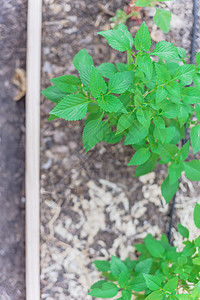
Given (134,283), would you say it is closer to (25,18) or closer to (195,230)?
(195,230)

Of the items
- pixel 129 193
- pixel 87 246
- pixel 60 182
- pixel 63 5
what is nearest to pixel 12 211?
pixel 60 182

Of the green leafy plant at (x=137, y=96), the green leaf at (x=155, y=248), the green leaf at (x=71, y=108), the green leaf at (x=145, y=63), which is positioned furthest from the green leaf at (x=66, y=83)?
the green leaf at (x=155, y=248)

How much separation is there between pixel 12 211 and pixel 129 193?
1.69 feet

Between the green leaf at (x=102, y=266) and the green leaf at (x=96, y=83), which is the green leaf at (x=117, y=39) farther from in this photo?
the green leaf at (x=102, y=266)

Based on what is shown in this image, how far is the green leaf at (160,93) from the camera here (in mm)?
764

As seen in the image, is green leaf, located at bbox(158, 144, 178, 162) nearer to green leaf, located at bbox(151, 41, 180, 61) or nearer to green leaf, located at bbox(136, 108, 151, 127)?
green leaf, located at bbox(136, 108, 151, 127)

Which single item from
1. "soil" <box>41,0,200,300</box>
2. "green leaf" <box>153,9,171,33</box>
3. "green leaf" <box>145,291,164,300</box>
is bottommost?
"green leaf" <box>145,291,164,300</box>

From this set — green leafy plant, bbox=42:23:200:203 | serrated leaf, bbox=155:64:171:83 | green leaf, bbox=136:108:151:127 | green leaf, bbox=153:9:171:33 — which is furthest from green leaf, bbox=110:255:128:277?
green leaf, bbox=153:9:171:33

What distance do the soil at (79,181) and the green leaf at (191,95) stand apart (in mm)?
439

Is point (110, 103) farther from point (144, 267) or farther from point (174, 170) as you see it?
point (144, 267)

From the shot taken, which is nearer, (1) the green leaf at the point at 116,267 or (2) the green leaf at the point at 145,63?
(2) the green leaf at the point at 145,63

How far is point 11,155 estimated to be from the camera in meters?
1.22

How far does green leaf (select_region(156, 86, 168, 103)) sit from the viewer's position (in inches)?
30.1

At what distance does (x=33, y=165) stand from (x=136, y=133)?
1.75 feet
